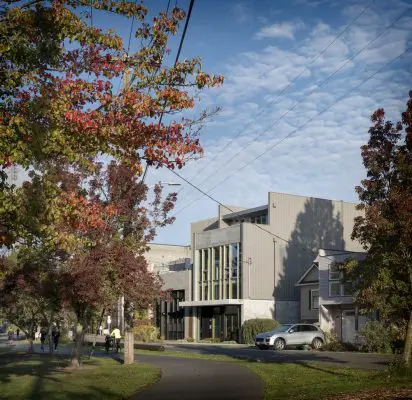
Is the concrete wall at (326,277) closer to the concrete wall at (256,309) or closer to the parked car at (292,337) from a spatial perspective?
the parked car at (292,337)

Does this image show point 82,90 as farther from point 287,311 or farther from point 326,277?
point 287,311

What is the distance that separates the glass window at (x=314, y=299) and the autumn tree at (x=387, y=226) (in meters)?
27.7

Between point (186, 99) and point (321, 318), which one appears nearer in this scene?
point (186, 99)

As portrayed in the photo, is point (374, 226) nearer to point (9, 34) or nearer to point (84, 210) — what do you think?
point (84, 210)

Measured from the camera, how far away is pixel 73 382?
61.7 ft

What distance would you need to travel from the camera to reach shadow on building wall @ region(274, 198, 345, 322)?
53.1m

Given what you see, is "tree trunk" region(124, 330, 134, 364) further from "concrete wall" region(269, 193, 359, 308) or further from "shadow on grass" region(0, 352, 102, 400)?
"concrete wall" region(269, 193, 359, 308)

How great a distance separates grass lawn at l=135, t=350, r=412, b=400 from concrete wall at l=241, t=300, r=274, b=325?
93.8 feet

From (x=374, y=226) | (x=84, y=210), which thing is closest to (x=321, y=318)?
(x=374, y=226)

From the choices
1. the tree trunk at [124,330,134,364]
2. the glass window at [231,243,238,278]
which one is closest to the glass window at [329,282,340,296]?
the glass window at [231,243,238,278]

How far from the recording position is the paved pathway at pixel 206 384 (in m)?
14.9

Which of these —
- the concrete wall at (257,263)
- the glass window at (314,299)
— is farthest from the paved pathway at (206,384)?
the concrete wall at (257,263)

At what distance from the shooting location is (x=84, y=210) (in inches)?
448

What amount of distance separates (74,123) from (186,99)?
6.14 feet
